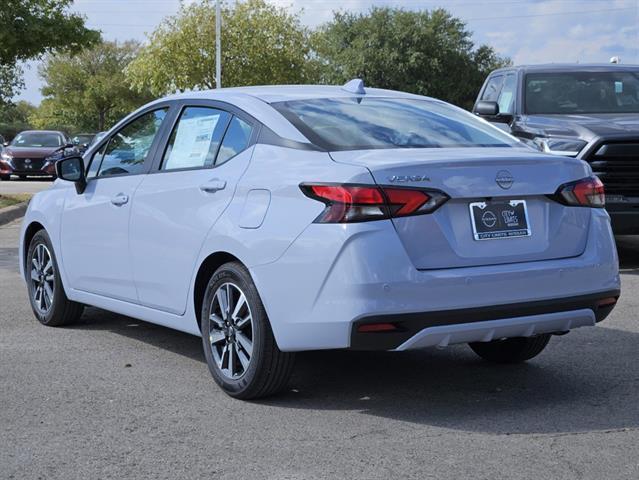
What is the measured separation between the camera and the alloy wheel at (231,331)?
540cm

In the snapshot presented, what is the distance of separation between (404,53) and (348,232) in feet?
220

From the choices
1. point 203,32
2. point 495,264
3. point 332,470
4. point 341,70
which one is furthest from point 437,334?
point 341,70

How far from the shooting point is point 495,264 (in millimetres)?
5031

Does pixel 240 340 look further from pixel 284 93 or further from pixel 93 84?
pixel 93 84

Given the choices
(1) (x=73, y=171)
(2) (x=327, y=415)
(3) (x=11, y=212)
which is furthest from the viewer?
(3) (x=11, y=212)

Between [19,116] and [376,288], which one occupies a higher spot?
[376,288]

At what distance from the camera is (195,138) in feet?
20.1

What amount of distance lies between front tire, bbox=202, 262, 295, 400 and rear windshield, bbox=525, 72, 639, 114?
685 centimetres

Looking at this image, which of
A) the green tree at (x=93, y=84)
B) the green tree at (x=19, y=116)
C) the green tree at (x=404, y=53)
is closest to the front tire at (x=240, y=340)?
the green tree at (x=404, y=53)

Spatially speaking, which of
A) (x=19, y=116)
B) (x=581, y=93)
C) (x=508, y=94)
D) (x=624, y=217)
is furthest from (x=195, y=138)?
(x=19, y=116)

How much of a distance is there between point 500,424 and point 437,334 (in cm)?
52

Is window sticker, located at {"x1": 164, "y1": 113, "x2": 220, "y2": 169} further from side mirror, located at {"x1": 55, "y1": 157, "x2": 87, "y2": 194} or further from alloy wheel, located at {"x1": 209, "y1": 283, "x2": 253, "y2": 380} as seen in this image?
side mirror, located at {"x1": 55, "y1": 157, "x2": 87, "y2": 194}

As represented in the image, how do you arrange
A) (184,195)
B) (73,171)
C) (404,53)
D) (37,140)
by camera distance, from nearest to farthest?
(184,195) → (73,171) → (37,140) → (404,53)

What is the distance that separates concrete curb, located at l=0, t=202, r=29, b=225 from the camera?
16672mm
